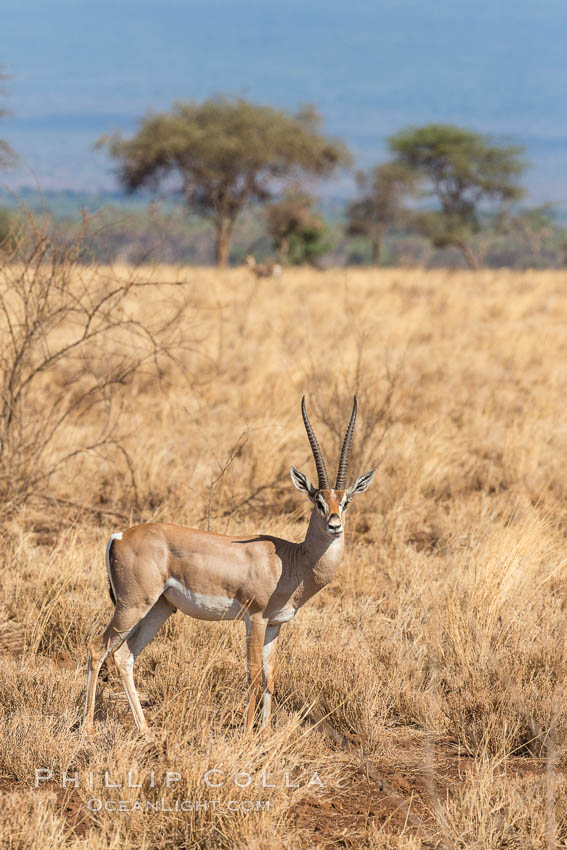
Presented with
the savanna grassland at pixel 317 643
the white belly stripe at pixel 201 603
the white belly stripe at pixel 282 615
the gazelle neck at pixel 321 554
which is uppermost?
the gazelle neck at pixel 321 554

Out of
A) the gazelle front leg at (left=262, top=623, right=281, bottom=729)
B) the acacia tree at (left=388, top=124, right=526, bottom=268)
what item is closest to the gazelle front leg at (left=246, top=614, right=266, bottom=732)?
the gazelle front leg at (left=262, top=623, right=281, bottom=729)

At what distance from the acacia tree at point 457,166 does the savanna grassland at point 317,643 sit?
3454 cm

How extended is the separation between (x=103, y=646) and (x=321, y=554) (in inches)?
38.0

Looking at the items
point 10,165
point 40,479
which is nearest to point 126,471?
point 40,479

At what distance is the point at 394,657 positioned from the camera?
14.4ft

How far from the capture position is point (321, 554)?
12.3 feet

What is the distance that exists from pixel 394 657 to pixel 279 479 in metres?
2.93

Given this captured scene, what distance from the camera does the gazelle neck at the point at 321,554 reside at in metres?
3.73

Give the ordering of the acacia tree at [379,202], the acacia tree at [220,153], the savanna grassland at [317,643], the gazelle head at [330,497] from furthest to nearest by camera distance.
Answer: the acacia tree at [379,202] < the acacia tree at [220,153] < the gazelle head at [330,497] < the savanna grassland at [317,643]

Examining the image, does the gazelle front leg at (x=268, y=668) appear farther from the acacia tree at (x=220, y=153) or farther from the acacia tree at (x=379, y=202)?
the acacia tree at (x=379, y=202)

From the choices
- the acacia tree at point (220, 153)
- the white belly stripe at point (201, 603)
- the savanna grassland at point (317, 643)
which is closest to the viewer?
the savanna grassland at point (317, 643)

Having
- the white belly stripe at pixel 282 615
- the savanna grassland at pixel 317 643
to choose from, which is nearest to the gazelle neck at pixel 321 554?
the white belly stripe at pixel 282 615

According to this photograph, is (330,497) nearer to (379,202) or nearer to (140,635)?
(140,635)

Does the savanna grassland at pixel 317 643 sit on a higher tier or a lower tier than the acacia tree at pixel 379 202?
lower
